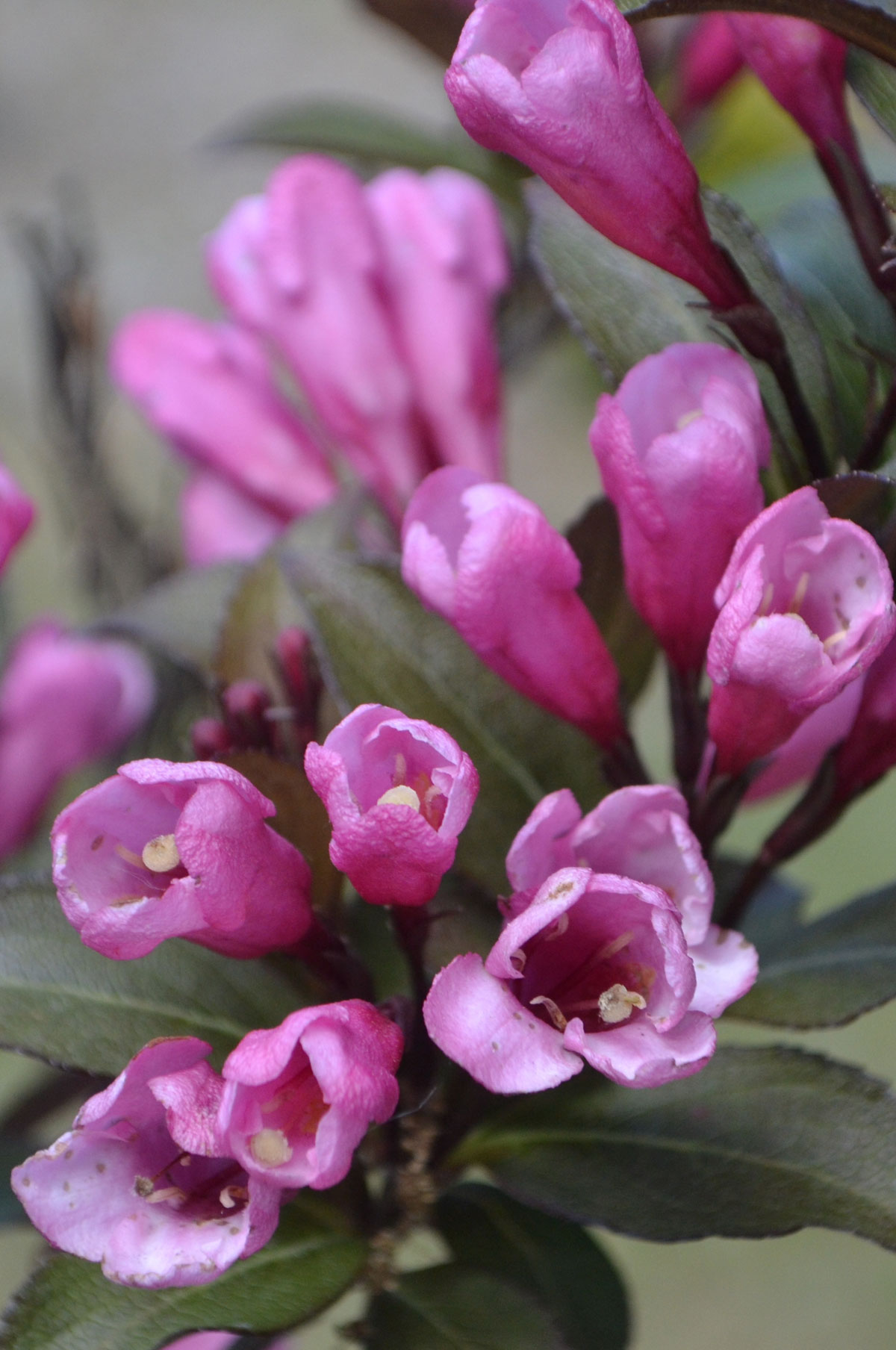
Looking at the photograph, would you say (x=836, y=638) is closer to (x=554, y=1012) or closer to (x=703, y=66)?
(x=554, y=1012)

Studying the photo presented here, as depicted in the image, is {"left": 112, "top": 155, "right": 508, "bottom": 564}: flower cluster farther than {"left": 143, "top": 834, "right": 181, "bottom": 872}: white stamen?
Yes

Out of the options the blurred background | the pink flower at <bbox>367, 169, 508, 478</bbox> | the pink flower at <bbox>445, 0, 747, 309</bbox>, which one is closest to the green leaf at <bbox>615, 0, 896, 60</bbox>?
the pink flower at <bbox>445, 0, 747, 309</bbox>

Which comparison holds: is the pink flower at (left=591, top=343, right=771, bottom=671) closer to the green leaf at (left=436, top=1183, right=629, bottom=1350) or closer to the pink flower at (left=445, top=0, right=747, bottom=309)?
the pink flower at (left=445, top=0, right=747, bottom=309)

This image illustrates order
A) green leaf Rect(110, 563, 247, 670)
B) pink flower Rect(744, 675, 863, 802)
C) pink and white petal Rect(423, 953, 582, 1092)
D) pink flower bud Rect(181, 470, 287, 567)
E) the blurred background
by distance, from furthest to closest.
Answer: the blurred background < pink flower bud Rect(181, 470, 287, 567) < green leaf Rect(110, 563, 247, 670) < pink flower Rect(744, 675, 863, 802) < pink and white petal Rect(423, 953, 582, 1092)

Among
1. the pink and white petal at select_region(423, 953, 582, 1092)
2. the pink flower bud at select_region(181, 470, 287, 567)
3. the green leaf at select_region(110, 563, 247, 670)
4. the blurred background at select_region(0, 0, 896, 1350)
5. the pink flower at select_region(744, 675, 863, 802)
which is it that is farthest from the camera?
the blurred background at select_region(0, 0, 896, 1350)

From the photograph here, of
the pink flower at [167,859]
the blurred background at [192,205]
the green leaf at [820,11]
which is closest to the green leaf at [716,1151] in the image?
the pink flower at [167,859]

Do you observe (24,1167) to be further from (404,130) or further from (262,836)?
(404,130)

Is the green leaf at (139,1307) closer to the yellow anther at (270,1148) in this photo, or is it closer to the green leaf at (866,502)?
the yellow anther at (270,1148)
